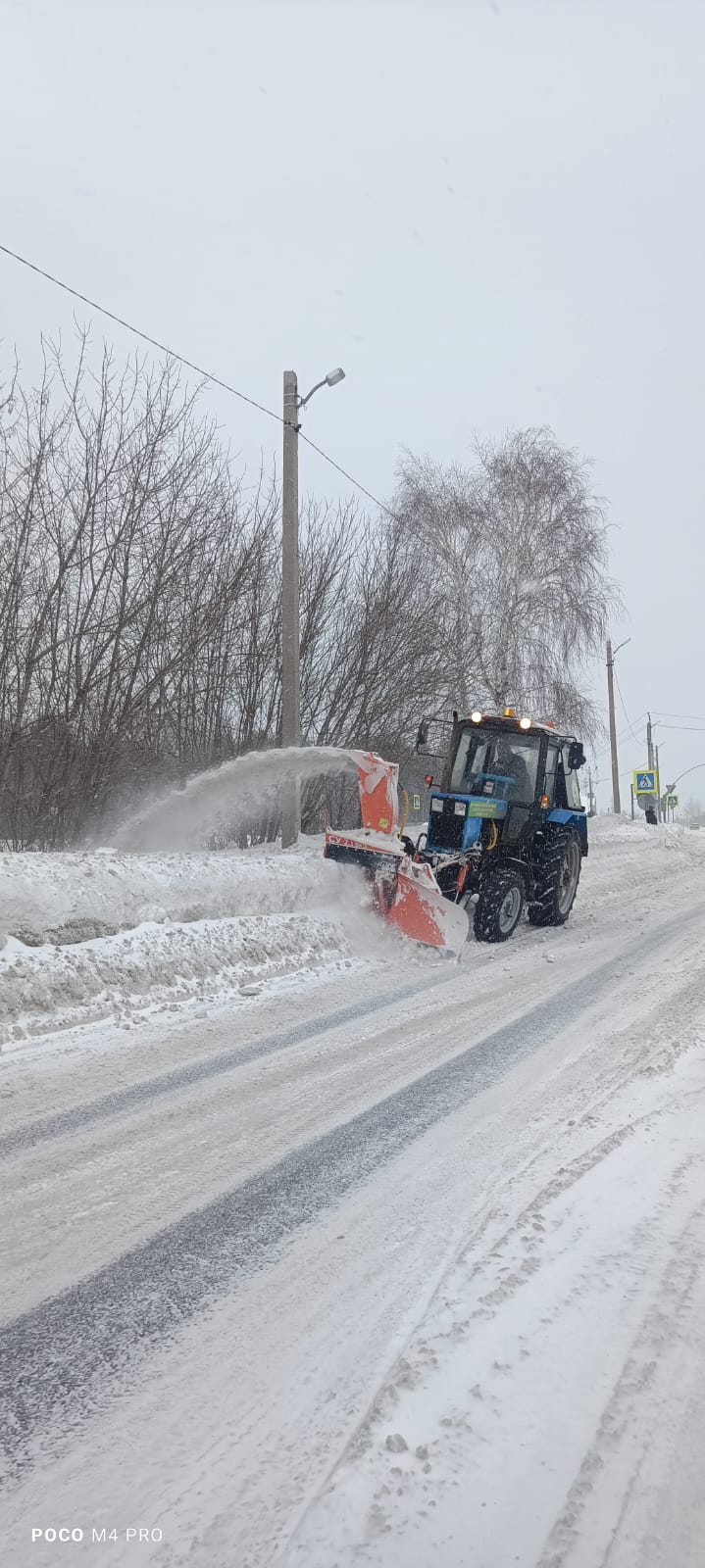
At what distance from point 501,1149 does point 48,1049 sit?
2680 mm

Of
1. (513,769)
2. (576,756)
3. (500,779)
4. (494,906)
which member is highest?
(576,756)

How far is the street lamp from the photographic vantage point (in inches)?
475

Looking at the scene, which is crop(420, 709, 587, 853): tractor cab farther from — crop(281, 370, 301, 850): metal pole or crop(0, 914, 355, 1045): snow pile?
crop(0, 914, 355, 1045): snow pile

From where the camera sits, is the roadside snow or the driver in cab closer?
the roadside snow

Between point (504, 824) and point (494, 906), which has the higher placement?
point (504, 824)

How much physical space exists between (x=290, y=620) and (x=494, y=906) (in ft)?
14.7

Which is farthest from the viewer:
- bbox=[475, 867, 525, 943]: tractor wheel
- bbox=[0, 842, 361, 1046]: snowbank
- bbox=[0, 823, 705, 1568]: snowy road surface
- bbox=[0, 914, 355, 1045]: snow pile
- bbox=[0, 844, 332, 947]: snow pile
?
bbox=[475, 867, 525, 943]: tractor wheel

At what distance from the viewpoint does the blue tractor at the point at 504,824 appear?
32.6ft

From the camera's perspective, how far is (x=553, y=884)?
1076 centimetres

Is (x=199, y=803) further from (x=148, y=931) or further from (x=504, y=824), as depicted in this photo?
(x=148, y=931)

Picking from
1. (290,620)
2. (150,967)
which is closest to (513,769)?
(290,620)

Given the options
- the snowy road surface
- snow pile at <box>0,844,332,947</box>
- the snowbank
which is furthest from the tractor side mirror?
the snowy road surface

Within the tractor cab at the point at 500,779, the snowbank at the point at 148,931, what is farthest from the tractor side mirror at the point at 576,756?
the snowbank at the point at 148,931

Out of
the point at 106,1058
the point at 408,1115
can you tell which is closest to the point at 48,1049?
the point at 106,1058
